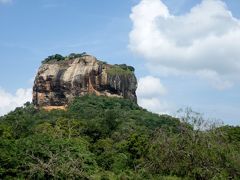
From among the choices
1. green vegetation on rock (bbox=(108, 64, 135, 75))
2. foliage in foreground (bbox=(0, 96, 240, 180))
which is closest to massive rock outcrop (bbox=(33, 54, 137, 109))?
green vegetation on rock (bbox=(108, 64, 135, 75))

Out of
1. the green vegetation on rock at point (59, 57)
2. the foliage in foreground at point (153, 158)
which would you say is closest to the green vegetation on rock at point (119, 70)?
the green vegetation on rock at point (59, 57)

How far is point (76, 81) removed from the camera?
281 ft

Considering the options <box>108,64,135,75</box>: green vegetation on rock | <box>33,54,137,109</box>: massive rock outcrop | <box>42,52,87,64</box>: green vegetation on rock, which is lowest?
<box>33,54,137,109</box>: massive rock outcrop

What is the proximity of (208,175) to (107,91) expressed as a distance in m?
67.3

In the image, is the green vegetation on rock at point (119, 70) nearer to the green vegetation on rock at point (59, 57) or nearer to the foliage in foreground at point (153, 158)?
the green vegetation on rock at point (59, 57)

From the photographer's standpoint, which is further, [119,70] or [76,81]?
[119,70]

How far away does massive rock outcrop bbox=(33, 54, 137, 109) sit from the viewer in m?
86.1

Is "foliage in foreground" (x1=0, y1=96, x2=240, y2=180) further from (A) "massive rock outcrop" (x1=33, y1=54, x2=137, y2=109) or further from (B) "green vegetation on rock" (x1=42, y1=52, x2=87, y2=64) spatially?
(B) "green vegetation on rock" (x1=42, y1=52, x2=87, y2=64)

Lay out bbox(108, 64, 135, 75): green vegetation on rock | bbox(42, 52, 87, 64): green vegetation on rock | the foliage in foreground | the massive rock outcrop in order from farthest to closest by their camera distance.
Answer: bbox(42, 52, 87, 64): green vegetation on rock, bbox(108, 64, 135, 75): green vegetation on rock, the massive rock outcrop, the foliage in foreground

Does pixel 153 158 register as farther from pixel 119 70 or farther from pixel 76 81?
pixel 119 70

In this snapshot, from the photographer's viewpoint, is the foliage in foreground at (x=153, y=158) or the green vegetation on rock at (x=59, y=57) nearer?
the foliage in foreground at (x=153, y=158)

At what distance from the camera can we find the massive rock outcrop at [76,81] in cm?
8606

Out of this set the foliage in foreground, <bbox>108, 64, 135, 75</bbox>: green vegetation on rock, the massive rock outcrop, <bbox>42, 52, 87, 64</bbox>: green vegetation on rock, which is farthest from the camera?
<bbox>42, 52, 87, 64</bbox>: green vegetation on rock

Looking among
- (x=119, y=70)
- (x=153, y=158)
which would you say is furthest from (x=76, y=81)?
(x=153, y=158)
